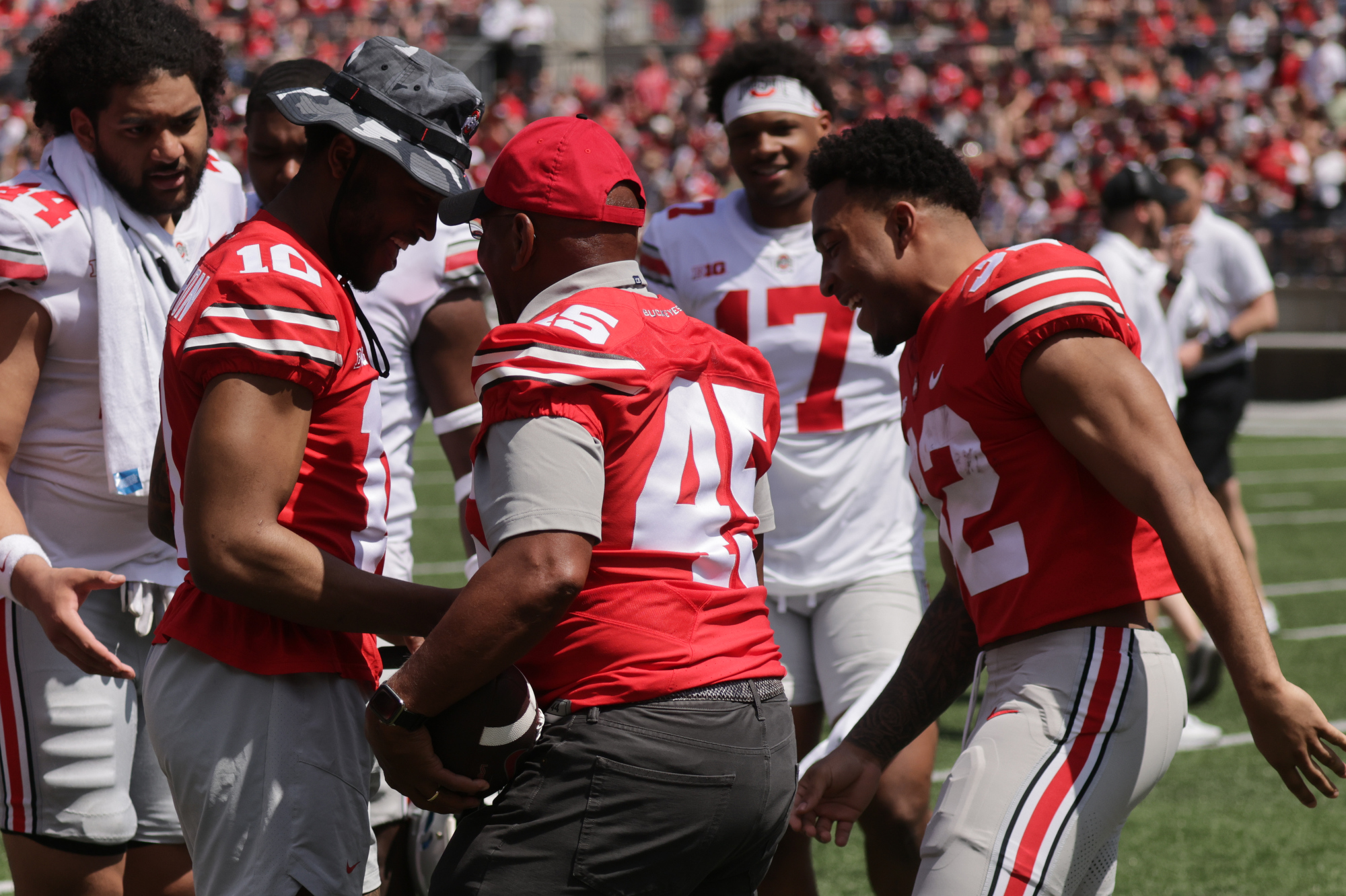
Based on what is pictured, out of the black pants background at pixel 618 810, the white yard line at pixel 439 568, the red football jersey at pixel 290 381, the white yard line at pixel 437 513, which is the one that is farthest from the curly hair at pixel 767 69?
the white yard line at pixel 437 513

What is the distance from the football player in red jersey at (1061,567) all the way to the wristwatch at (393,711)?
3.21ft

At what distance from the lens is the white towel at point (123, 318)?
2.97 m

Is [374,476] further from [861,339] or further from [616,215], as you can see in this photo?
[861,339]

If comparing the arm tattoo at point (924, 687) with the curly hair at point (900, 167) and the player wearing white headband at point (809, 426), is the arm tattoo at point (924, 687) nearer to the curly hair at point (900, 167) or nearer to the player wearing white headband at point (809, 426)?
the curly hair at point (900, 167)

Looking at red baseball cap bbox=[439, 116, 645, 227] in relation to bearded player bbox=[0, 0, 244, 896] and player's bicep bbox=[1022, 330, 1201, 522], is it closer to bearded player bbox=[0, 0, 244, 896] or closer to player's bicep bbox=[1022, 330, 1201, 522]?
player's bicep bbox=[1022, 330, 1201, 522]

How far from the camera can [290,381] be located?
2174 millimetres

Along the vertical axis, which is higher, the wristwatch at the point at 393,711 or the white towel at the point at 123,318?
the white towel at the point at 123,318

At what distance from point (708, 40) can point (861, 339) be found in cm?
2798

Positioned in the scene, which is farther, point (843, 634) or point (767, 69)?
point (767, 69)

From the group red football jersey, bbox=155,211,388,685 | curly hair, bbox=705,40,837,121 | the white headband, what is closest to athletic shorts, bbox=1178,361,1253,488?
curly hair, bbox=705,40,837,121

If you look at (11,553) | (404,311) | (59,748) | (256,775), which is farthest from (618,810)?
(404,311)

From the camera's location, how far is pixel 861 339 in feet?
14.0

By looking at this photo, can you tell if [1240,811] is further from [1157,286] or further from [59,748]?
[59,748]

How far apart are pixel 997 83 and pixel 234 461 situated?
83.6ft
